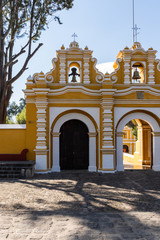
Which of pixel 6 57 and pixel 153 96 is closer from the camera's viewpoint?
pixel 153 96

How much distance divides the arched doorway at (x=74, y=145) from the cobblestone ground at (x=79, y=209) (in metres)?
2.94

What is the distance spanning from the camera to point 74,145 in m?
12.7

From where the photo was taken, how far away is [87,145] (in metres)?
12.7

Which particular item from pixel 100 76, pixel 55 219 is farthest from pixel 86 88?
pixel 55 219

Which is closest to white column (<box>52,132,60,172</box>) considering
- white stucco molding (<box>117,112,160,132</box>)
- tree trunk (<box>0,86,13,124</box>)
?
white stucco molding (<box>117,112,160,132</box>)

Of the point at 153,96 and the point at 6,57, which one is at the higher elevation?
the point at 6,57

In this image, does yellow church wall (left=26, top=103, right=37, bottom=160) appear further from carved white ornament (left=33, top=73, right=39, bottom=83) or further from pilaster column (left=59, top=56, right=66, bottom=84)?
pilaster column (left=59, top=56, right=66, bottom=84)

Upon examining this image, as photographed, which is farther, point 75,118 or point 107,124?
point 75,118

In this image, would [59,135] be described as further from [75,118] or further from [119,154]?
[119,154]

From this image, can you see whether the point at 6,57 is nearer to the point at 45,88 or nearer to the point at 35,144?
the point at 45,88

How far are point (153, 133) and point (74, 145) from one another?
14.3ft

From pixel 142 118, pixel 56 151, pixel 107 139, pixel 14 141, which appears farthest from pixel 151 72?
pixel 14 141

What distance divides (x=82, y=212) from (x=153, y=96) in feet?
27.8

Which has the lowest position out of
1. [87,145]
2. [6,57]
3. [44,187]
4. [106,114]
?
[44,187]
